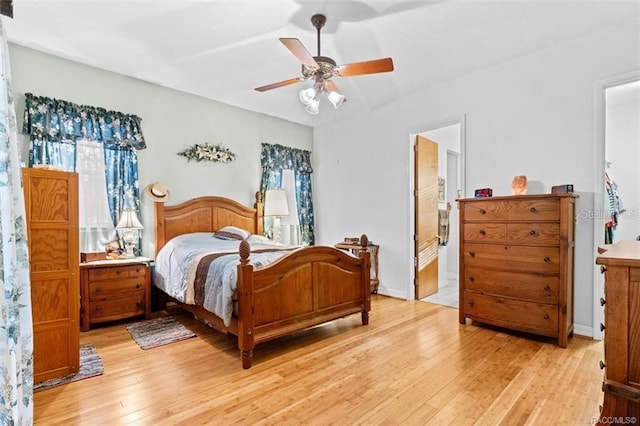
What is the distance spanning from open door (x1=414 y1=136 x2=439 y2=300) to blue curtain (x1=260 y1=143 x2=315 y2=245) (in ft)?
6.45

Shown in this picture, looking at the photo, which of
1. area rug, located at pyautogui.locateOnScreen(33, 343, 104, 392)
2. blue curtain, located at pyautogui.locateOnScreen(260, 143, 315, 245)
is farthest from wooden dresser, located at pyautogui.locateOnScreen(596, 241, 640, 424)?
blue curtain, located at pyautogui.locateOnScreen(260, 143, 315, 245)

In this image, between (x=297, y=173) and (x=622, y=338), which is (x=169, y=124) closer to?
(x=297, y=173)

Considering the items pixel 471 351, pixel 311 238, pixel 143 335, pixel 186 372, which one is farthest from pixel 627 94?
pixel 143 335

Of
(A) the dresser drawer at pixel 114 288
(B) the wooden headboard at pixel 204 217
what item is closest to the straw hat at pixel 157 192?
(B) the wooden headboard at pixel 204 217

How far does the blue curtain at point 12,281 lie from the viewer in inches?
51.1

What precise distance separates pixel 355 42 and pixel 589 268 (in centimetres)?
316

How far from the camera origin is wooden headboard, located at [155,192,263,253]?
162 inches

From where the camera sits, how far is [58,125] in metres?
3.40

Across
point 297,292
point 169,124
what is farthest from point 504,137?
point 169,124

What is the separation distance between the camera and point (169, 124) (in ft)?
14.1

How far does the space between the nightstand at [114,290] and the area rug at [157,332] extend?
184mm

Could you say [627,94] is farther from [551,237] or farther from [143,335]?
[143,335]

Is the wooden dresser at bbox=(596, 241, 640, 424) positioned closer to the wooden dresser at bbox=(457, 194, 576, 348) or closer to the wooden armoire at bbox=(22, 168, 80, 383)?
the wooden dresser at bbox=(457, 194, 576, 348)

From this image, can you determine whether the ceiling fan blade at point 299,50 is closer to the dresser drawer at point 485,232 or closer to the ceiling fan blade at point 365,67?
the ceiling fan blade at point 365,67
